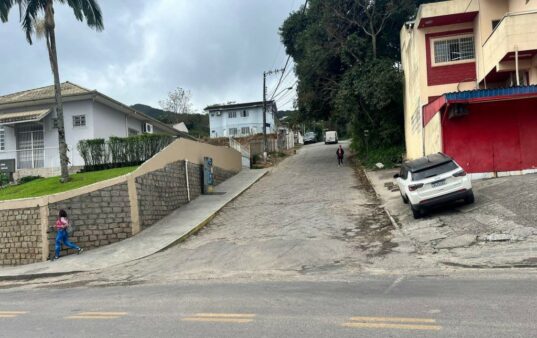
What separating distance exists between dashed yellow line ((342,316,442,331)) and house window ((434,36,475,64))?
2060 cm

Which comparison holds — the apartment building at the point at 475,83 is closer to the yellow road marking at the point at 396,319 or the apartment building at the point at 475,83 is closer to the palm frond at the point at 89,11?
the yellow road marking at the point at 396,319

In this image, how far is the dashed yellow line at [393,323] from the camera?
18.0 ft

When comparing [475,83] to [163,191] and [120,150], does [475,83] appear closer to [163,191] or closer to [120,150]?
[163,191]

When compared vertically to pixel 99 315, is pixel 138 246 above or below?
below

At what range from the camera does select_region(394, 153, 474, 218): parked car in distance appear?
13422 mm

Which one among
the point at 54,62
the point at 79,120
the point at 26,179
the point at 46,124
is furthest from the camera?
the point at 46,124

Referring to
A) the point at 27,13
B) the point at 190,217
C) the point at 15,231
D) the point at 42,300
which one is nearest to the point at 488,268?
the point at 42,300

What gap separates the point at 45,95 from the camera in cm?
2712

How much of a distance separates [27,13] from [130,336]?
1812 cm

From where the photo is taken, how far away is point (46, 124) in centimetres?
2711

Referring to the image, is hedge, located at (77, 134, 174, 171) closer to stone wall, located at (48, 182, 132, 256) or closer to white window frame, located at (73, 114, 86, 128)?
white window frame, located at (73, 114, 86, 128)

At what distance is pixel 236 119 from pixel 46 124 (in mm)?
44351

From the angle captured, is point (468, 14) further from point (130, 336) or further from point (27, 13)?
point (130, 336)

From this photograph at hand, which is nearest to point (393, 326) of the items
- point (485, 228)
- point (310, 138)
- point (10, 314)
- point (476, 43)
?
point (10, 314)
